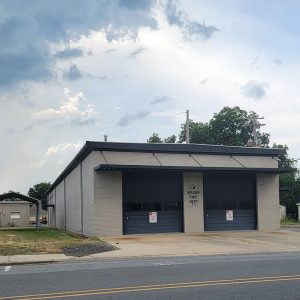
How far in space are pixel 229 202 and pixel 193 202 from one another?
9.00 ft

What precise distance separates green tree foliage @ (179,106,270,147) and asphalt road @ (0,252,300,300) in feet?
188

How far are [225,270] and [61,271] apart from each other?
4.37 metres

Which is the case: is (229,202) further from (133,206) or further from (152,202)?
(133,206)

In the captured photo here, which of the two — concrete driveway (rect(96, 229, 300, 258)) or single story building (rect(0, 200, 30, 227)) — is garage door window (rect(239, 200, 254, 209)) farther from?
single story building (rect(0, 200, 30, 227))

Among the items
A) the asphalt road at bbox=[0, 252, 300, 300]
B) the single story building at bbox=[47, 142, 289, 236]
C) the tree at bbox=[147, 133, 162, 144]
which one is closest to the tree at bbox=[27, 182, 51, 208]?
the tree at bbox=[147, 133, 162, 144]

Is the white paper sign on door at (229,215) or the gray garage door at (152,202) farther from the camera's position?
the white paper sign on door at (229,215)

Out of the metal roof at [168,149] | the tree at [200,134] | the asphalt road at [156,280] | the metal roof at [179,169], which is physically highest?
the tree at [200,134]

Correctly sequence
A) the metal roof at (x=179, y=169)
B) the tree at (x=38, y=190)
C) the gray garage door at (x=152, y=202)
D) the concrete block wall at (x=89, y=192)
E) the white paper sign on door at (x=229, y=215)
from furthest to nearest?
the tree at (x=38, y=190) → the white paper sign on door at (x=229, y=215) → the gray garage door at (x=152, y=202) → the concrete block wall at (x=89, y=192) → the metal roof at (x=179, y=169)

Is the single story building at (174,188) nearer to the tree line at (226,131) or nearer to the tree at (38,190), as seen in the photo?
the tree line at (226,131)

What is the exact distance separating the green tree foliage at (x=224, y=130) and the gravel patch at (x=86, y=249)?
5231 cm

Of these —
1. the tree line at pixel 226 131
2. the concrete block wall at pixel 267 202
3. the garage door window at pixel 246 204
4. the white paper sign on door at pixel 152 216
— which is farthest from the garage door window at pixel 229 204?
the tree line at pixel 226 131

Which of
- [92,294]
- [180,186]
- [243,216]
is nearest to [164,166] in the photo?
[180,186]

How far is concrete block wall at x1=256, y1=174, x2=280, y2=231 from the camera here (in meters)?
33.3

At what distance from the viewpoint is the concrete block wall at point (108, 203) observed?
95.6 ft
